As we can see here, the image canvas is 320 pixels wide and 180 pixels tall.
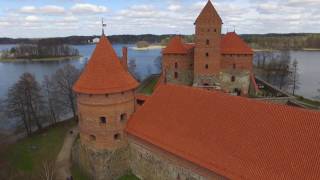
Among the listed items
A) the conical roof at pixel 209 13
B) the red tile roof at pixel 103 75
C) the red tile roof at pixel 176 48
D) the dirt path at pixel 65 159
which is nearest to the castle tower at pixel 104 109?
the red tile roof at pixel 103 75

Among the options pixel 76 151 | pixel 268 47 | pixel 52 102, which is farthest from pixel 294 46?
pixel 76 151

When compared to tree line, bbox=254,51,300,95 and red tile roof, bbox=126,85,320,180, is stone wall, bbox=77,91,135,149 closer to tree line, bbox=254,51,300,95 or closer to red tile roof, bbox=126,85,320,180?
red tile roof, bbox=126,85,320,180

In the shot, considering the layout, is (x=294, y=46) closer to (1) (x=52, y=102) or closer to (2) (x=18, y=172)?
(1) (x=52, y=102)

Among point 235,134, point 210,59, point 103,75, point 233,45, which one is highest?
point 233,45

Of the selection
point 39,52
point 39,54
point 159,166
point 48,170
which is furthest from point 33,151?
point 39,52

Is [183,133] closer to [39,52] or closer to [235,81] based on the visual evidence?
[235,81]

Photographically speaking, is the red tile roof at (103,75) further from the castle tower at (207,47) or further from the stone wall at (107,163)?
the castle tower at (207,47)

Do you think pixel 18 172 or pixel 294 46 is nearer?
pixel 18 172
